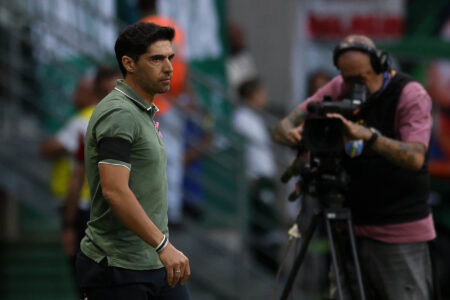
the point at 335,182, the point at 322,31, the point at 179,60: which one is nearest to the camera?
the point at 335,182

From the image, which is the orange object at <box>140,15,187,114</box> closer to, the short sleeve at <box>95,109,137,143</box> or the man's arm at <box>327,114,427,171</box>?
the man's arm at <box>327,114,427,171</box>

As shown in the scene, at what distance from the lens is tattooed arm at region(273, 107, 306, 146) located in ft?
14.8

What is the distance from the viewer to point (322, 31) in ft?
34.2

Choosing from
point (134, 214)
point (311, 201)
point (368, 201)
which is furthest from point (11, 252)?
point (134, 214)

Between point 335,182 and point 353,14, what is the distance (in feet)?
21.4

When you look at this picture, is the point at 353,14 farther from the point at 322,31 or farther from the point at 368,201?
the point at 368,201

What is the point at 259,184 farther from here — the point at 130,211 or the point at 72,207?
the point at 130,211

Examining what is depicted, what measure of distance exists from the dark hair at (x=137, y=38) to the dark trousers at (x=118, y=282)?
0.86 meters

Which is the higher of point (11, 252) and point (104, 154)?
point (104, 154)

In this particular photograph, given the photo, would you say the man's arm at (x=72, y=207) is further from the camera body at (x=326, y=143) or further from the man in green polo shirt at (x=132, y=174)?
the man in green polo shirt at (x=132, y=174)

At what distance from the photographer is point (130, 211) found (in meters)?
3.48

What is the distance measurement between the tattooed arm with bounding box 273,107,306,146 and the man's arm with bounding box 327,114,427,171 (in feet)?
0.93

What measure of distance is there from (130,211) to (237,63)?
6888 millimetres

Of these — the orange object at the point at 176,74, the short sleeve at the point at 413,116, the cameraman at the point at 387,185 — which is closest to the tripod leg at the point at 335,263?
the cameraman at the point at 387,185
